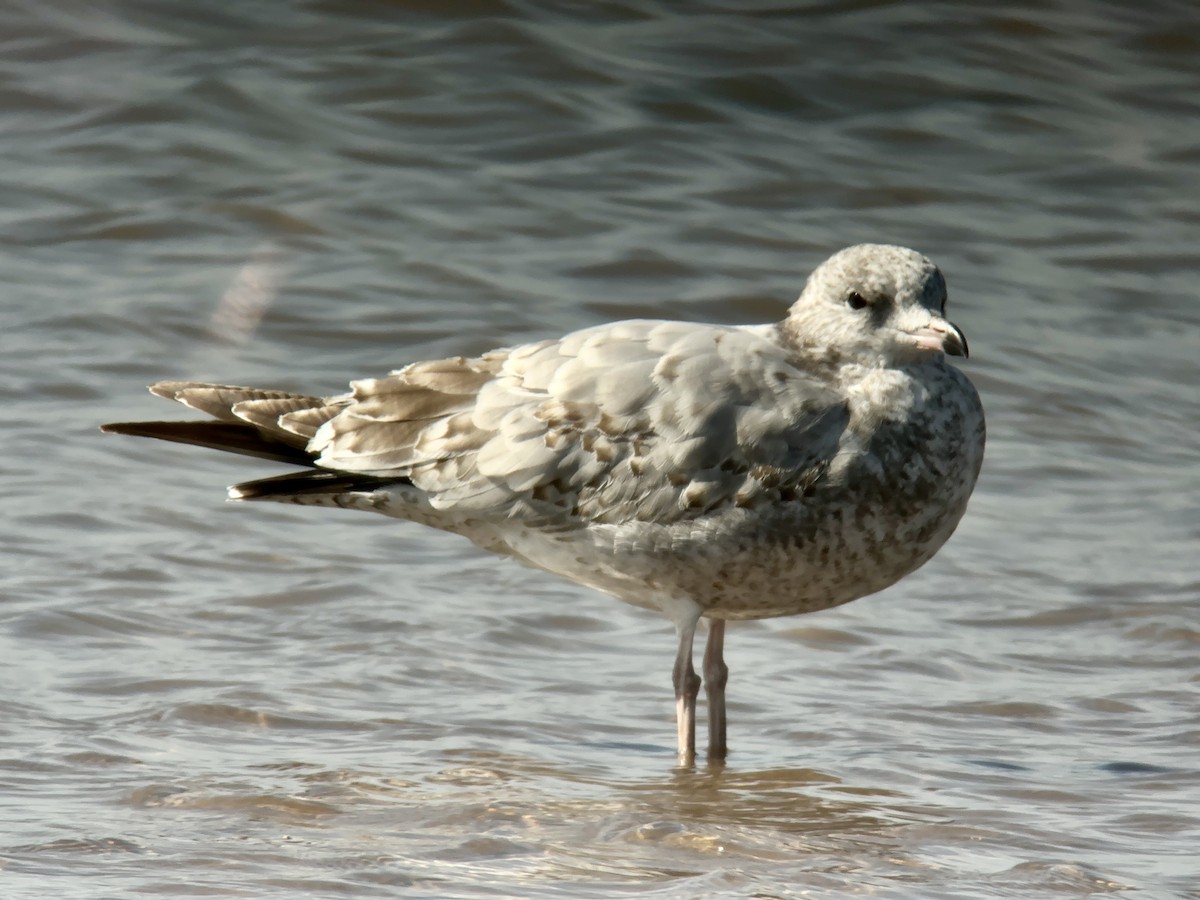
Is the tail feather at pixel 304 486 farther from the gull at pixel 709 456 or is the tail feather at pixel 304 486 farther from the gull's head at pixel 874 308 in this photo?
the gull's head at pixel 874 308

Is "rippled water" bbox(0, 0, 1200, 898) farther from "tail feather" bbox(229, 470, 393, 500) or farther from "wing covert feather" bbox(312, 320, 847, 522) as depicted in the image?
"wing covert feather" bbox(312, 320, 847, 522)

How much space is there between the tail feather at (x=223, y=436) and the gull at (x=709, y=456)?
0.07 feet

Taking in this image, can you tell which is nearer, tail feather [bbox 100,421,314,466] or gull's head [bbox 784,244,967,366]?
gull's head [bbox 784,244,967,366]

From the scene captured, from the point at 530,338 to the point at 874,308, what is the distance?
359 cm

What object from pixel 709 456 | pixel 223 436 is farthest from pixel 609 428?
pixel 223 436

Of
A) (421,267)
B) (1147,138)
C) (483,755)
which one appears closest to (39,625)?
(483,755)

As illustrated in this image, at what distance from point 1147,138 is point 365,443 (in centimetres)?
735

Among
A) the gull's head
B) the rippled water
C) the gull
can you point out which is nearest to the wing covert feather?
the gull

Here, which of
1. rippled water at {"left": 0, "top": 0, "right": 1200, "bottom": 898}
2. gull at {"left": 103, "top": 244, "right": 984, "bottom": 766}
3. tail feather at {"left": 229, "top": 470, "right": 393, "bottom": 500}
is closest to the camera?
rippled water at {"left": 0, "top": 0, "right": 1200, "bottom": 898}

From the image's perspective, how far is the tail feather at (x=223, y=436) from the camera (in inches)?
206

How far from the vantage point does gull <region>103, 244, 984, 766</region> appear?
15.5 feet

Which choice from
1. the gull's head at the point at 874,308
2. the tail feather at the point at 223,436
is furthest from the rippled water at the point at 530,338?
the gull's head at the point at 874,308

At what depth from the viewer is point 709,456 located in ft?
15.6

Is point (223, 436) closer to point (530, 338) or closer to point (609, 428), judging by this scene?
point (609, 428)
